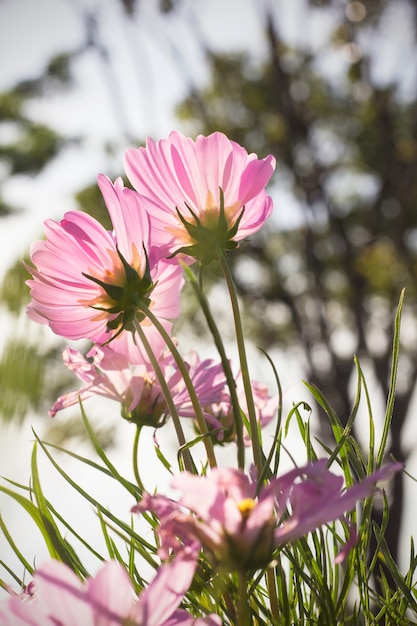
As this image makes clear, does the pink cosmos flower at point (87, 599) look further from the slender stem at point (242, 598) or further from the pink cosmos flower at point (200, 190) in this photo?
the pink cosmos flower at point (200, 190)

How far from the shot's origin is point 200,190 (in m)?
0.25

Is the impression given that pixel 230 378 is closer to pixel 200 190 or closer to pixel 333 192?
pixel 200 190

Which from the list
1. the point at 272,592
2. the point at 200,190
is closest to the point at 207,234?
the point at 200,190

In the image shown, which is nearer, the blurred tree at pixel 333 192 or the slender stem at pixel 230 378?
the slender stem at pixel 230 378

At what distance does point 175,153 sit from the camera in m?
0.25

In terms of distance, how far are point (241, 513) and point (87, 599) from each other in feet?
0.12

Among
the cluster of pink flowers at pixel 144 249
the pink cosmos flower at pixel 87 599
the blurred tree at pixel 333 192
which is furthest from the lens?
the blurred tree at pixel 333 192

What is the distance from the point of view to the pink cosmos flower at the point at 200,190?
0.79ft

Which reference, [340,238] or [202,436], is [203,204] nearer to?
[202,436]

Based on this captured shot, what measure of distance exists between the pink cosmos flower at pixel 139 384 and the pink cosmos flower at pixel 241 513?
0.11m

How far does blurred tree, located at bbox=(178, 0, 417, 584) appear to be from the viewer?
363 cm

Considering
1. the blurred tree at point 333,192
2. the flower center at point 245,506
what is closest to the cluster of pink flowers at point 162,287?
the flower center at point 245,506

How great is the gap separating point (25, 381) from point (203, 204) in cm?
9

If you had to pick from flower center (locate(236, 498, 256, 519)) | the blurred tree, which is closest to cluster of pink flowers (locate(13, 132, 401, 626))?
flower center (locate(236, 498, 256, 519))
